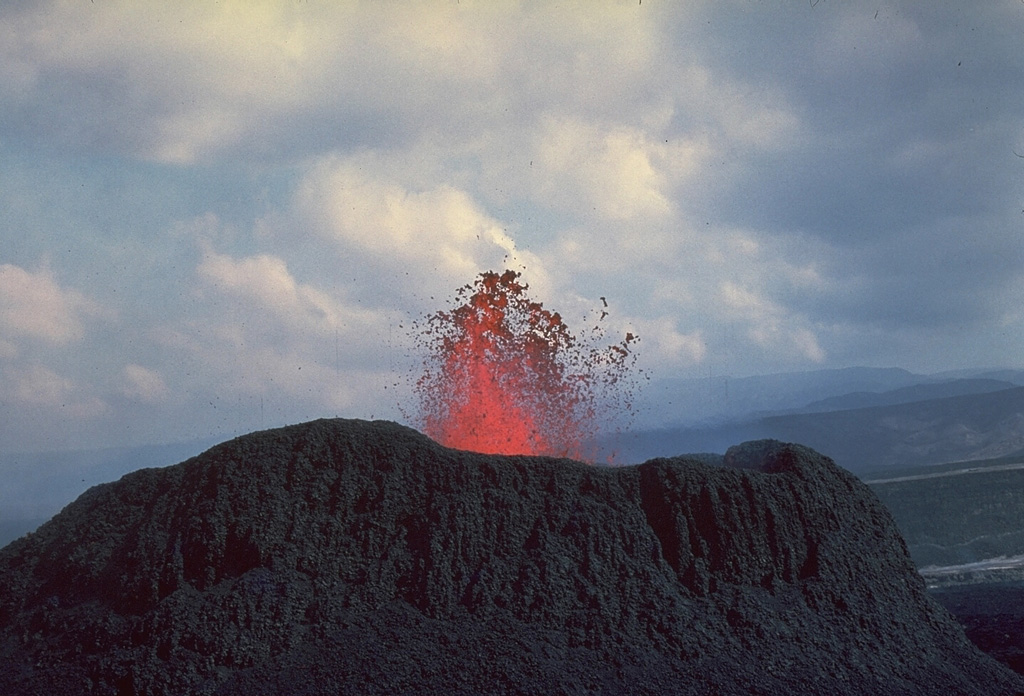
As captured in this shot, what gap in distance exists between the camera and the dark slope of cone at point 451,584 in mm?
18641

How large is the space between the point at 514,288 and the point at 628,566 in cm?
1434

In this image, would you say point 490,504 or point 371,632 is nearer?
point 371,632

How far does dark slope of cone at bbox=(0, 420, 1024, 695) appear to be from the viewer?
18.6 meters

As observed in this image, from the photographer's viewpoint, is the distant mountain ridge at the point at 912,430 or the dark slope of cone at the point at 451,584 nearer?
the dark slope of cone at the point at 451,584

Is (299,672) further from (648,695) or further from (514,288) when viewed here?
(514,288)

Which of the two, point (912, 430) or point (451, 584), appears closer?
point (451, 584)

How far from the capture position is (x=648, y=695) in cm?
1870

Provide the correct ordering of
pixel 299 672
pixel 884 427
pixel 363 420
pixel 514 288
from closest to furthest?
pixel 299 672 < pixel 363 420 < pixel 514 288 < pixel 884 427

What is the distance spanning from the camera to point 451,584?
20312mm

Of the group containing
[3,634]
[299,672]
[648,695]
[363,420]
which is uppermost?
[363,420]

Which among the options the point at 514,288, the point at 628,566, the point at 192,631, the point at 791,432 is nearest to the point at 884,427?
the point at 791,432

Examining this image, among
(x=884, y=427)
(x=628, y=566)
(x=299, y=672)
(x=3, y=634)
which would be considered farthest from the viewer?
(x=884, y=427)

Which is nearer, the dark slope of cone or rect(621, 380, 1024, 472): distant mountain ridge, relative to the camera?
the dark slope of cone

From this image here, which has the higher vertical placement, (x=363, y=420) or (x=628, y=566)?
(x=363, y=420)
